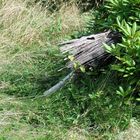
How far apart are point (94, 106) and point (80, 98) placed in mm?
193

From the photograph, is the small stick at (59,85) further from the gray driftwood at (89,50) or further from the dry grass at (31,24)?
the dry grass at (31,24)

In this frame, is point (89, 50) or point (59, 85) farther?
point (59, 85)

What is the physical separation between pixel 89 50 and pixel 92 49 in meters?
0.03

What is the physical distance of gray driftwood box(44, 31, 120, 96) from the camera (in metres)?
4.50

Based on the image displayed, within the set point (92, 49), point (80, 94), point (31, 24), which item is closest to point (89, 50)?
point (92, 49)

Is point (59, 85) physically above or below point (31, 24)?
below

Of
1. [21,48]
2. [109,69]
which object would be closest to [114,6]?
[109,69]

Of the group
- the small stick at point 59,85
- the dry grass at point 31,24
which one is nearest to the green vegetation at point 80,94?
the small stick at point 59,85

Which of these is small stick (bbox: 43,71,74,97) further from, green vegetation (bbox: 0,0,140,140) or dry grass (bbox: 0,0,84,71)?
dry grass (bbox: 0,0,84,71)

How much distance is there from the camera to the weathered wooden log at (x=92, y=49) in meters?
4.50

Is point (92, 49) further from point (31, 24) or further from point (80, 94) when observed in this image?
point (31, 24)

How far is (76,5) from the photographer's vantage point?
6.88m

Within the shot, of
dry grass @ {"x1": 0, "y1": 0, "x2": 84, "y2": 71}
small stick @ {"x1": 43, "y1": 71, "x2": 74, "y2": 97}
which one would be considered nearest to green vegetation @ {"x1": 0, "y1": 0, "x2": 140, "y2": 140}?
small stick @ {"x1": 43, "y1": 71, "x2": 74, "y2": 97}

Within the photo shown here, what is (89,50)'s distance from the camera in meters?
4.55
